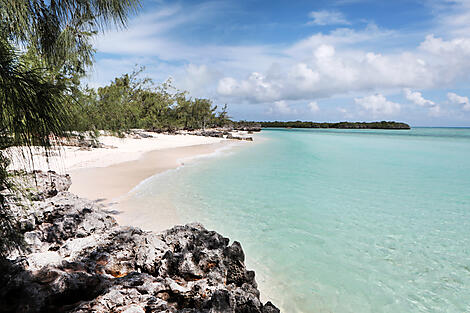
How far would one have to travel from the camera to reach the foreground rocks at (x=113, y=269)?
209 centimetres

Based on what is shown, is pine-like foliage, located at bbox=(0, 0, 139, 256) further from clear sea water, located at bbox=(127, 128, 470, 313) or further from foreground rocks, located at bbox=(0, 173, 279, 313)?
A: clear sea water, located at bbox=(127, 128, 470, 313)

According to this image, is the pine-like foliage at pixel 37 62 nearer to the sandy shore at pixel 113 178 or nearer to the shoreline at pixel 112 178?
the sandy shore at pixel 113 178

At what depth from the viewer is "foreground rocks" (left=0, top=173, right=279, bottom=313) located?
2094 millimetres

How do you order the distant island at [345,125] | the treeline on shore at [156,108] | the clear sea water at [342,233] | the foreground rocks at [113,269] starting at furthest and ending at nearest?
1. the distant island at [345,125]
2. the treeline on shore at [156,108]
3. the clear sea water at [342,233]
4. the foreground rocks at [113,269]

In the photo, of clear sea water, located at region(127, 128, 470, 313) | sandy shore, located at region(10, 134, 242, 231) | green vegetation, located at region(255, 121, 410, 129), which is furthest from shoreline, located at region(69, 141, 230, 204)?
green vegetation, located at region(255, 121, 410, 129)

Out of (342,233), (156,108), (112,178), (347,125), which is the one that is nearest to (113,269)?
(342,233)

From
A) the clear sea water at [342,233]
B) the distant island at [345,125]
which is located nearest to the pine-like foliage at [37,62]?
the clear sea water at [342,233]

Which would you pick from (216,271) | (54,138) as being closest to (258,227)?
(216,271)

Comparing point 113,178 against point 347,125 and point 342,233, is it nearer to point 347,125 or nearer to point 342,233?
point 342,233

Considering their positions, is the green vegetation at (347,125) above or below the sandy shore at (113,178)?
above

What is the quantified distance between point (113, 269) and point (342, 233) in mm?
4929

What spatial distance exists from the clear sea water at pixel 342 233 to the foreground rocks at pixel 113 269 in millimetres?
1239

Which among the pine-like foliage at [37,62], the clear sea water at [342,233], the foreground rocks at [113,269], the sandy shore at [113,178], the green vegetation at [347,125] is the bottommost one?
the clear sea water at [342,233]

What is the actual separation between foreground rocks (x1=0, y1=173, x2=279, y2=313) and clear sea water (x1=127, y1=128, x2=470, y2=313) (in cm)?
124
